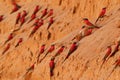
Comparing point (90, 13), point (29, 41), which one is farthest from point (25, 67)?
point (90, 13)

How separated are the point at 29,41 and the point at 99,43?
515cm

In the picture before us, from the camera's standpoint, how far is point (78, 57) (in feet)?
64.9

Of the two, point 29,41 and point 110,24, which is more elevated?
point 110,24

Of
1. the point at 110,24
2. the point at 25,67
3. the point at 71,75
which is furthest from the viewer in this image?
the point at 25,67

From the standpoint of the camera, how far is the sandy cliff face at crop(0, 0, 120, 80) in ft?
62.9

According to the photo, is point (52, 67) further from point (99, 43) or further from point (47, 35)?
point (47, 35)

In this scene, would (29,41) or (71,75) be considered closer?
(71,75)

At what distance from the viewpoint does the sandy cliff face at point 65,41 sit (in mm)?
19172

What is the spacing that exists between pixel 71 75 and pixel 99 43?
1699 mm

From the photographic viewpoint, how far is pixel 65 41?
2183cm

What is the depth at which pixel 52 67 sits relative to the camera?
2041cm

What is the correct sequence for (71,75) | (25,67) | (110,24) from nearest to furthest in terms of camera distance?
(71,75) < (110,24) < (25,67)

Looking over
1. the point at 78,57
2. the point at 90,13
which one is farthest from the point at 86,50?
the point at 90,13

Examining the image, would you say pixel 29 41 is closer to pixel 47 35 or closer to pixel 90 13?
pixel 47 35
